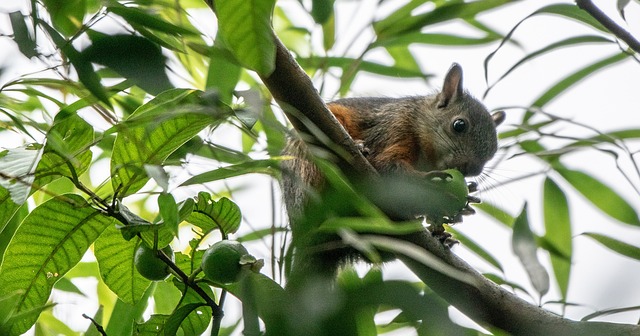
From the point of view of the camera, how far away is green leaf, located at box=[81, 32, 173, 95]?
84 centimetres

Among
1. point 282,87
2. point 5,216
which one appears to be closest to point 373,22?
point 282,87

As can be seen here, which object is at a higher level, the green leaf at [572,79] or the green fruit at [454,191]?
the green leaf at [572,79]

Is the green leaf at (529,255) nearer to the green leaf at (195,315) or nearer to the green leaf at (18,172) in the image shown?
the green leaf at (195,315)

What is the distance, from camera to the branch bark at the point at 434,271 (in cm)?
135

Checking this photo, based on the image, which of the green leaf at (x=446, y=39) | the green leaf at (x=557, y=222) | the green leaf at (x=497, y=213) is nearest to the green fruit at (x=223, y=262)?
the green leaf at (x=557, y=222)

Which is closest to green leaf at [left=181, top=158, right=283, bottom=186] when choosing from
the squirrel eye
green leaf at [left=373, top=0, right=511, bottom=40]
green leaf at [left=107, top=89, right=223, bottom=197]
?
green leaf at [left=107, top=89, right=223, bottom=197]

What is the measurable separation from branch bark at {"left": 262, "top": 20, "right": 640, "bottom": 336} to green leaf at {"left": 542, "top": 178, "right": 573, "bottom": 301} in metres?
0.21

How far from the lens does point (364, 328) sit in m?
0.93

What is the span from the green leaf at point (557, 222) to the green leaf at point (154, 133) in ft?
2.99

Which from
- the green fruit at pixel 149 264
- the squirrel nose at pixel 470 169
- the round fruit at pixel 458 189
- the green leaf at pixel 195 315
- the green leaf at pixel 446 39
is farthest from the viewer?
the squirrel nose at pixel 470 169

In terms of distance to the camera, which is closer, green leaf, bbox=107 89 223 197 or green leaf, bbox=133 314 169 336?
green leaf, bbox=107 89 223 197

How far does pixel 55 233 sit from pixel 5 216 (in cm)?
8

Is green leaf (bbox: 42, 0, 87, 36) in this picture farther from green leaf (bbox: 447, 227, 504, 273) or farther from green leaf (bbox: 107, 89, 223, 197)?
green leaf (bbox: 447, 227, 504, 273)

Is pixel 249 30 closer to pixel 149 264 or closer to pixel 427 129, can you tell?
pixel 149 264
